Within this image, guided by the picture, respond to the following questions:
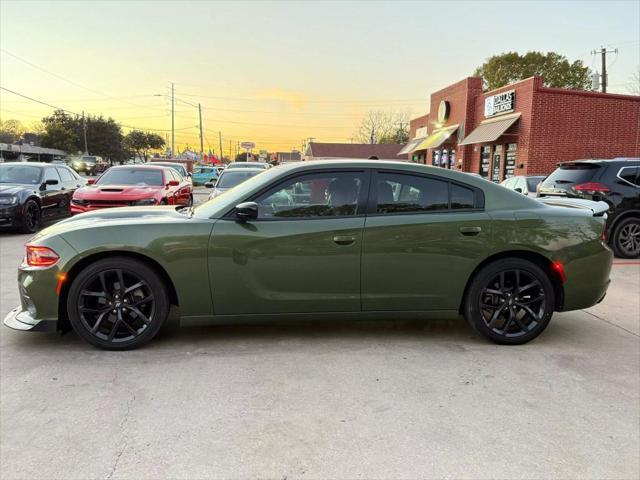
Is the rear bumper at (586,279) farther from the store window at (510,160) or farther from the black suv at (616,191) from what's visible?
the store window at (510,160)

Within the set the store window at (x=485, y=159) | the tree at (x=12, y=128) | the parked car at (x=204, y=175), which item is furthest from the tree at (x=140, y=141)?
the store window at (x=485, y=159)

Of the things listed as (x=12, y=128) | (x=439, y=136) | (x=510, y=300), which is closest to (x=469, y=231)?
(x=510, y=300)

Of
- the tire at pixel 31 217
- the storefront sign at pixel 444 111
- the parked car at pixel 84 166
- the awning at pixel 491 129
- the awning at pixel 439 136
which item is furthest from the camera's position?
the parked car at pixel 84 166

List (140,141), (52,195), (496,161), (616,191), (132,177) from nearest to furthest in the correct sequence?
1. (616,191)
2. (132,177)
3. (52,195)
4. (496,161)
5. (140,141)

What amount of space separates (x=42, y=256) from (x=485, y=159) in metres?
23.0

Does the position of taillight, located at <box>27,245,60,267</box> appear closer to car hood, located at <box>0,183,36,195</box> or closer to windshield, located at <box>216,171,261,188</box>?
car hood, located at <box>0,183,36,195</box>

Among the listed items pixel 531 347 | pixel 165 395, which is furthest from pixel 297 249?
pixel 531 347

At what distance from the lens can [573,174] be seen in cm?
879

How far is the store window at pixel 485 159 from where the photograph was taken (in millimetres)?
23453

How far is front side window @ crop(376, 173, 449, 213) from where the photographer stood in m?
→ 4.09

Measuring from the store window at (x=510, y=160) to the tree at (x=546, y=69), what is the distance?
25.3 meters

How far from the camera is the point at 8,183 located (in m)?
11.0

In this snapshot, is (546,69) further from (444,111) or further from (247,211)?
(247,211)

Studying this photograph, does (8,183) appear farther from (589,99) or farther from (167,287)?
(589,99)
